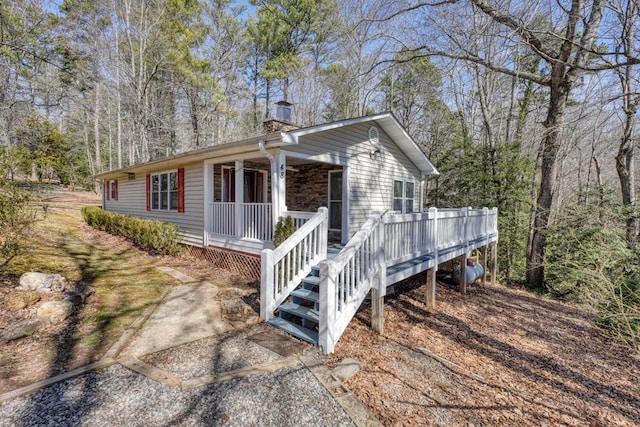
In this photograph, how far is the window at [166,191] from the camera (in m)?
8.92

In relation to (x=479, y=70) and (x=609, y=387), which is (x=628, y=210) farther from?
(x=479, y=70)

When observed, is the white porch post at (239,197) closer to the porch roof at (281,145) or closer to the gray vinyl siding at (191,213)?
the porch roof at (281,145)

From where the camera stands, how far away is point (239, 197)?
23.4 ft

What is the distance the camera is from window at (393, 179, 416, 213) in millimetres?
10167

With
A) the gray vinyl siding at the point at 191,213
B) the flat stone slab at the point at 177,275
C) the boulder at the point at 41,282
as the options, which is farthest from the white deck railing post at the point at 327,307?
the gray vinyl siding at the point at 191,213

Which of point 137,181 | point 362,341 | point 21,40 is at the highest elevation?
point 21,40

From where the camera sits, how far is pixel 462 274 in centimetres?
791

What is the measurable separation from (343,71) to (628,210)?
1305cm

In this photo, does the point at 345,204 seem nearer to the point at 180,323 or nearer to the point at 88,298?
the point at 180,323

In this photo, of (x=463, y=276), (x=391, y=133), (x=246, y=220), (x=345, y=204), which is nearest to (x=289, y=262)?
(x=246, y=220)

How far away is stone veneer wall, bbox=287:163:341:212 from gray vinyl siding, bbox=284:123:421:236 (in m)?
0.72

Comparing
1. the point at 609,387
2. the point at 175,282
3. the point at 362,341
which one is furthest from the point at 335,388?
the point at 175,282

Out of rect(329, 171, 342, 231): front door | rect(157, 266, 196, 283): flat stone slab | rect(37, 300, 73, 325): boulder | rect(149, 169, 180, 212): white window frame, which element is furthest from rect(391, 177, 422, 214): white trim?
rect(37, 300, 73, 325): boulder

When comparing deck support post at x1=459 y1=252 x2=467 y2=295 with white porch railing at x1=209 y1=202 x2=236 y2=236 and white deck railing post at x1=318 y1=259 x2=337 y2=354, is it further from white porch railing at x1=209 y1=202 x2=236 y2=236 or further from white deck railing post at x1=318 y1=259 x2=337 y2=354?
white porch railing at x1=209 y1=202 x2=236 y2=236
